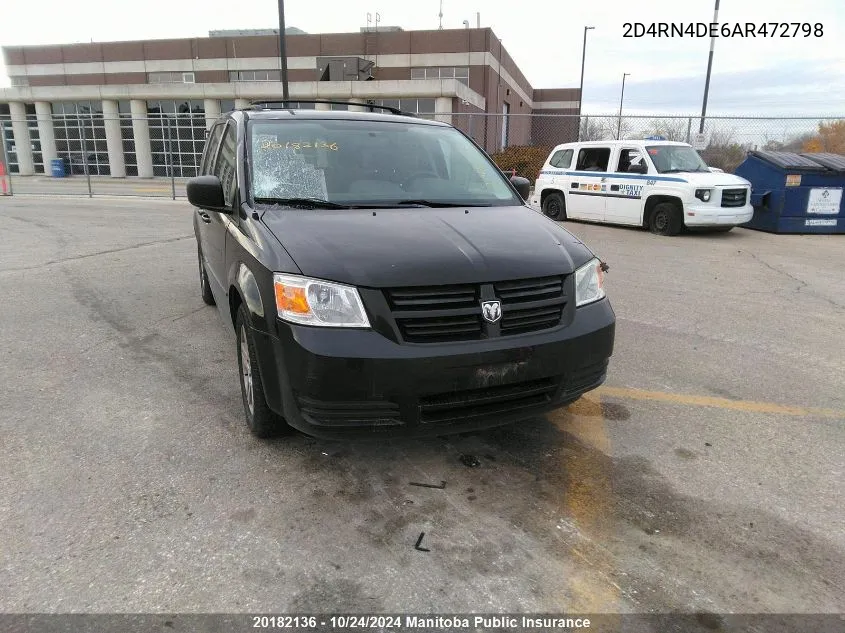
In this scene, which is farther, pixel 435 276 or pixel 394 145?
pixel 394 145

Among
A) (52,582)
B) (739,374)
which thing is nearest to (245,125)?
(52,582)

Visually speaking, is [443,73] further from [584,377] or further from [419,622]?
[419,622]

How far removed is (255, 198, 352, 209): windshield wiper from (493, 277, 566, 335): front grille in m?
1.18

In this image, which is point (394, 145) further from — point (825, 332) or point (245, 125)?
point (825, 332)

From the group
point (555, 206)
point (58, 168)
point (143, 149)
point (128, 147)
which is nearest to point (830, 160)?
point (555, 206)

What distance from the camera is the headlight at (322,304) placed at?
276cm

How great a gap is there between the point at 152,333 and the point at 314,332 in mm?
3281

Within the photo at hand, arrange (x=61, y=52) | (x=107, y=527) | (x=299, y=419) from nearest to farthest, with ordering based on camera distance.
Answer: (x=107, y=527)
(x=299, y=419)
(x=61, y=52)

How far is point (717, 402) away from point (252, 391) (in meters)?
2.98

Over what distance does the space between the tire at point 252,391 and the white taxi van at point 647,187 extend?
10.4 meters

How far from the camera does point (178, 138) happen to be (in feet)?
100

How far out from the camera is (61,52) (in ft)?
141

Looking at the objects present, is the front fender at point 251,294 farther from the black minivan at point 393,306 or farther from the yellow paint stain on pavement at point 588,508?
the yellow paint stain on pavement at point 588,508

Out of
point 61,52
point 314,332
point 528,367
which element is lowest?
point 528,367
